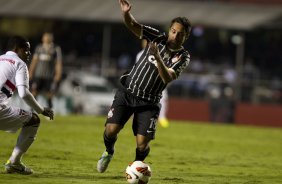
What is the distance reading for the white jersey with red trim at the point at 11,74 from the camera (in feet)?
32.1

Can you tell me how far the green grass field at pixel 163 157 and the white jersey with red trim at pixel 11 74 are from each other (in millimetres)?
1156

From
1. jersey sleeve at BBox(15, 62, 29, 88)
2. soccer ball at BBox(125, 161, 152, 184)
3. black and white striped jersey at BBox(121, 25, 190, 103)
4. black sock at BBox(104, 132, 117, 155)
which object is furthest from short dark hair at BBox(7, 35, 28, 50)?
soccer ball at BBox(125, 161, 152, 184)

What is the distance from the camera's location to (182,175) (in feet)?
38.6

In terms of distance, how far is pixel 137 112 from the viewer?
10.4 m

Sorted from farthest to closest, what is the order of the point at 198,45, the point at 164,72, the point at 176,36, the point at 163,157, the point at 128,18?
1. the point at 198,45
2. the point at 163,157
3. the point at 128,18
4. the point at 176,36
5. the point at 164,72

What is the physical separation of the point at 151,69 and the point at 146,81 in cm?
18

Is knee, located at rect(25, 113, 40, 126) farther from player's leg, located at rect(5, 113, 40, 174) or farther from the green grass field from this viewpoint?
the green grass field

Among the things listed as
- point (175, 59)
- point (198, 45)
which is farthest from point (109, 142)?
point (198, 45)

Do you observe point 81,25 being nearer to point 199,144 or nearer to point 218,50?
point 218,50

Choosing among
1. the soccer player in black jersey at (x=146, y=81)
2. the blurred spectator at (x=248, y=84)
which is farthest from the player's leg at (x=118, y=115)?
the blurred spectator at (x=248, y=84)

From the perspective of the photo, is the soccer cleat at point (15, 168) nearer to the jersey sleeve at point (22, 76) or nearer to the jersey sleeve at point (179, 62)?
the jersey sleeve at point (22, 76)

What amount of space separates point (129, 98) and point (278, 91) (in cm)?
2253

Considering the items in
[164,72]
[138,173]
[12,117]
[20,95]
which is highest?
[164,72]

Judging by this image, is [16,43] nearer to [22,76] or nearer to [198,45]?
[22,76]
